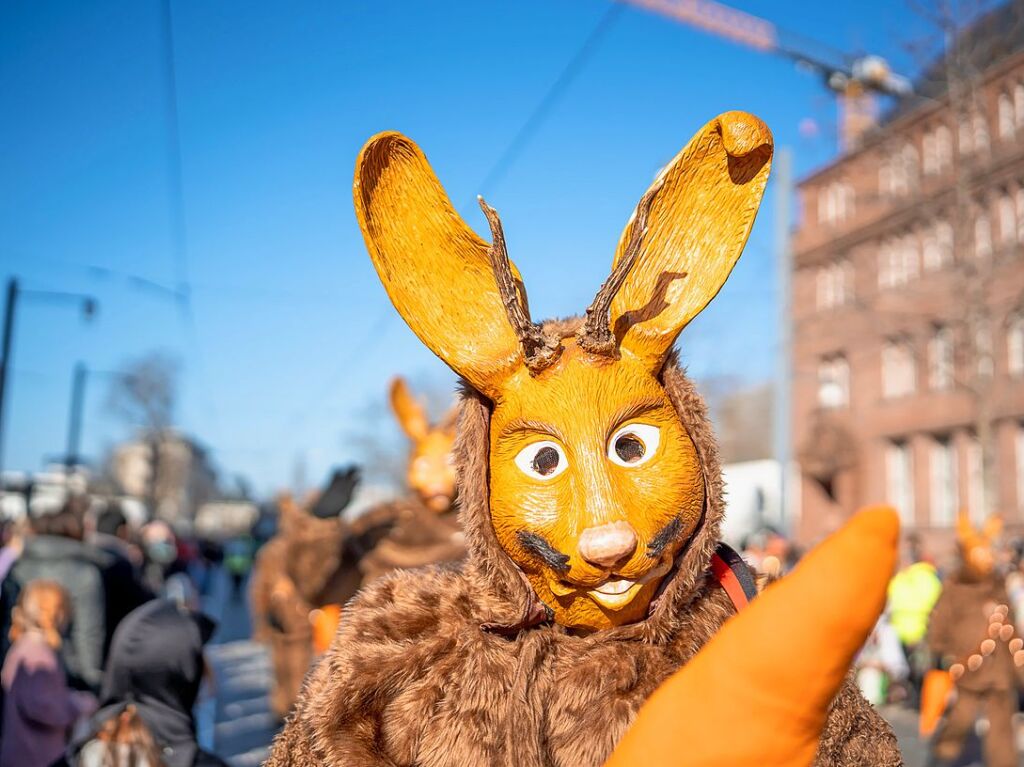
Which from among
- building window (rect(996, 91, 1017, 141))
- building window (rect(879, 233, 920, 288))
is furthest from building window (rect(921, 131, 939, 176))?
building window (rect(879, 233, 920, 288))

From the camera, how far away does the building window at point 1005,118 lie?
60.0 ft

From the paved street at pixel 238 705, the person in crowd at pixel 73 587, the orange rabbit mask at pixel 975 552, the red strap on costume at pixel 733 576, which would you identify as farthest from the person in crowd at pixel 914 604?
the red strap on costume at pixel 733 576

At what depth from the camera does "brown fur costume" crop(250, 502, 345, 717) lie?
664cm

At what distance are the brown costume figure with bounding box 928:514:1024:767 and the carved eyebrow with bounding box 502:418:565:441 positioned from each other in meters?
5.70

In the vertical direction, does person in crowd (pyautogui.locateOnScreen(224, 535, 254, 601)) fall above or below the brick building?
below

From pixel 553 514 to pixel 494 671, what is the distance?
313 millimetres

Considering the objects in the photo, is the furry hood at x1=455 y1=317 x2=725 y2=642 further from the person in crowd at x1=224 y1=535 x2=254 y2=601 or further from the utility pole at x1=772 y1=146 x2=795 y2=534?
the person in crowd at x1=224 y1=535 x2=254 y2=601

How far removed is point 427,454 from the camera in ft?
19.3

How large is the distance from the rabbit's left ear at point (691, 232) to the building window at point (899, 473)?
23.8m

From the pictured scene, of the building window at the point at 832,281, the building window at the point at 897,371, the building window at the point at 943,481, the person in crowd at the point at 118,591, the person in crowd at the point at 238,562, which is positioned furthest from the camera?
the building window at the point at 832,281

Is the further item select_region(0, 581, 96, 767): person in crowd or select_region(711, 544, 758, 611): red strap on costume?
select_region(0, 581, 96, 767): person in crowd

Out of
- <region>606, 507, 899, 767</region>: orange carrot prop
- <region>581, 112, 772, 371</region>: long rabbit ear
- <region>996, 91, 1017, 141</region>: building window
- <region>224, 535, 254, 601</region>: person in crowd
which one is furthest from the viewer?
<region>224, 535, 254, 601</region>: person in crowd

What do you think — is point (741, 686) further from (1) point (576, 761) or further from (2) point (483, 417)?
(2) point (483, 417)

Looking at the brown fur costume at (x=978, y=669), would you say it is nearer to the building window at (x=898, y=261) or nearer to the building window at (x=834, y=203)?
the building window at (x=898, y=261)
